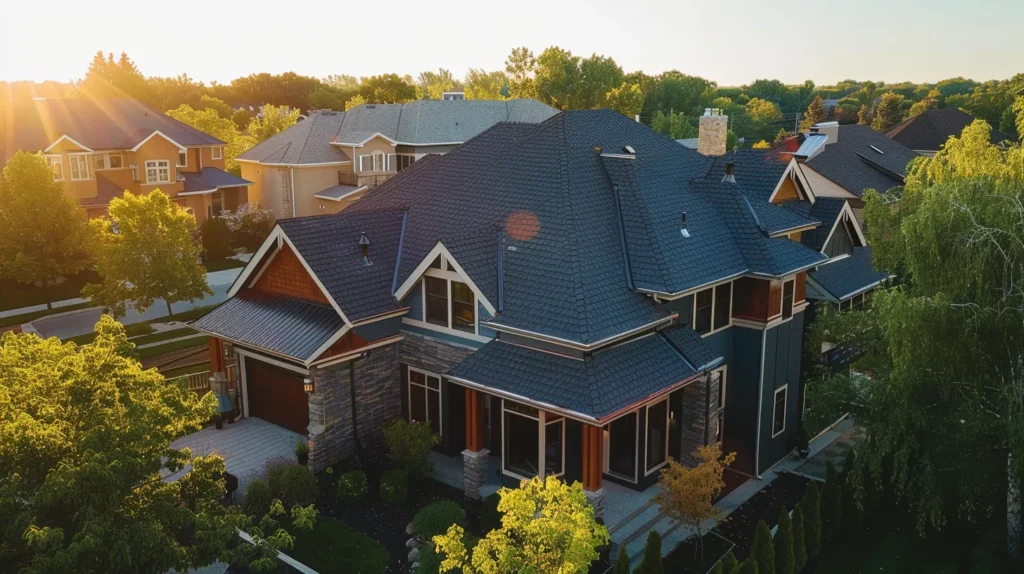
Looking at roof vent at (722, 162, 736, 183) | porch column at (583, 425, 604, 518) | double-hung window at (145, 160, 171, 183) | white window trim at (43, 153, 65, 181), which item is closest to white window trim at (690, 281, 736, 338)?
roof vent at (722, 162, 736, 183)

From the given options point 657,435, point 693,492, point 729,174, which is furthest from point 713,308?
point 693,492

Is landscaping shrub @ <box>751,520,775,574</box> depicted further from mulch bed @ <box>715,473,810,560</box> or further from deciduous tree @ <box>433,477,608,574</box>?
deciduous tree @ <box>433,477,608,574</box>

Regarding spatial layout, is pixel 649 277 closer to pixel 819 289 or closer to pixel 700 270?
pixel 700 270

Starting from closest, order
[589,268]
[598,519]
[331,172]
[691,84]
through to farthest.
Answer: [598,519] → [589,268] → [331,172] → [691,84]

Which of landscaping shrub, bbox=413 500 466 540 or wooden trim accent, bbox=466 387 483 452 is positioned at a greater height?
wooden trim accent, bbox=466 387 483 452

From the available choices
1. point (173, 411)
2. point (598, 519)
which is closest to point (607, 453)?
point (598, 519)

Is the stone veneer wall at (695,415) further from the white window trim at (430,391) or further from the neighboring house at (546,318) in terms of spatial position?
the white window trim at (430,391)
